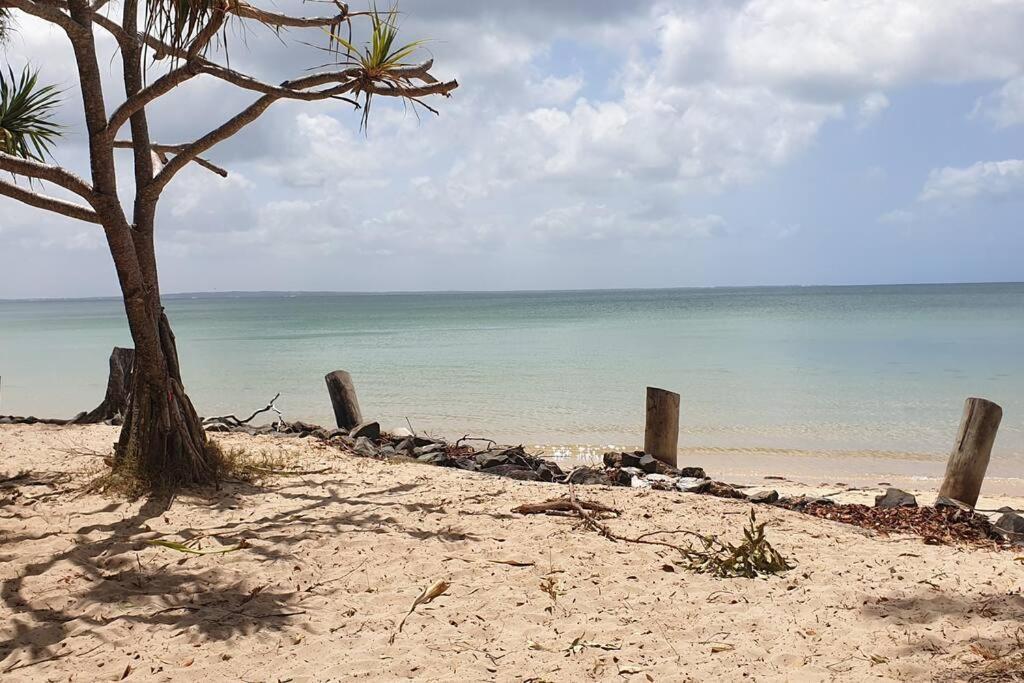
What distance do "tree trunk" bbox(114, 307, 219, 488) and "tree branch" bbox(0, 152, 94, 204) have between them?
0.99m

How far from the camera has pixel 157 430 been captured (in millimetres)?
6375

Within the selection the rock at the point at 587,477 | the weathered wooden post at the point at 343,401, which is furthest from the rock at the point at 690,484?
the weathered wooden post at the point at 343,401

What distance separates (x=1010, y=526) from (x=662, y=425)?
11.5ft

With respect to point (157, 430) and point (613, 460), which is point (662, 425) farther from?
point (157, 430)

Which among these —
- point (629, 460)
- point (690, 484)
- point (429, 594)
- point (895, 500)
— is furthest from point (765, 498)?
point (429, 594)

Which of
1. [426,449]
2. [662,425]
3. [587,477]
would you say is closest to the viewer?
[587,477]

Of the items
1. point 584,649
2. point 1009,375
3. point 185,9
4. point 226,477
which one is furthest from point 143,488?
point 1009,375

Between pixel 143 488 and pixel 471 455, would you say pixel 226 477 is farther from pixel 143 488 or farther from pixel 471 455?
pixel 471 455

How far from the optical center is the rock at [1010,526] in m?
6.72

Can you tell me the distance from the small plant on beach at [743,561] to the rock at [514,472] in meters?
2.77

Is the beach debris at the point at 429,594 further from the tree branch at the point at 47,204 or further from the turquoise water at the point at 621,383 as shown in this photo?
the turquoise water at the point at 621,383

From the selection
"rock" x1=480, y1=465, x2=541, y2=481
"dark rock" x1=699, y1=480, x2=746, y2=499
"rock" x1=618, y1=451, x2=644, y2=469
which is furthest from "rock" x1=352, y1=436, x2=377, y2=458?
"dark rock" x1=699, y1=480, x2=746, y2=499

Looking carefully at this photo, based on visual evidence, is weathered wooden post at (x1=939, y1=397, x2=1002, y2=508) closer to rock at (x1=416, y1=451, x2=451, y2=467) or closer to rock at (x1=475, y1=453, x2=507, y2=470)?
rock at (x1=475, y1=453, x2=507, y2=470)

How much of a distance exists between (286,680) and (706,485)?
4.96 metres
